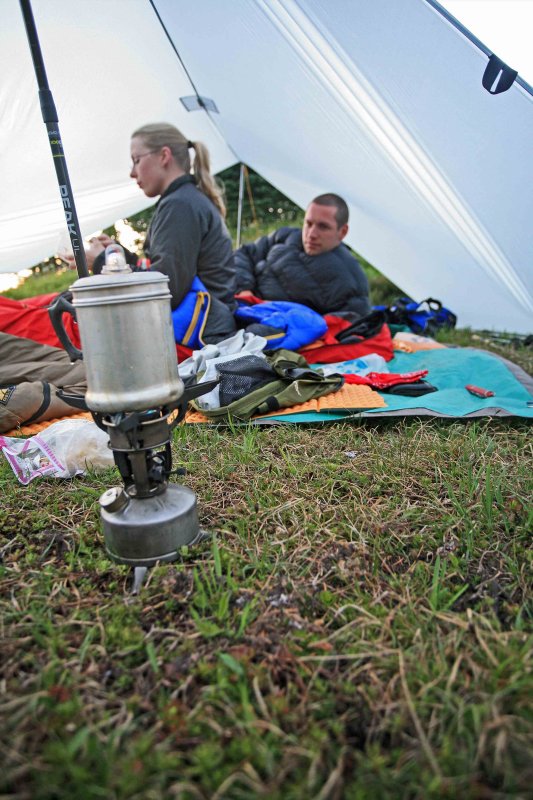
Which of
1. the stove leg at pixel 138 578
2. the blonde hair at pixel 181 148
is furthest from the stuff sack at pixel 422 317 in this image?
the stove leg at pixel 138 578

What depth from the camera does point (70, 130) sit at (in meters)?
3.54

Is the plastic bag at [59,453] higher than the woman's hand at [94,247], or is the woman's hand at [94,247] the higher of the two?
the woman's hand at [94,247]

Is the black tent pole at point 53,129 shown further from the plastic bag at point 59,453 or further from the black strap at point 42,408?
the black strap at point 42,408

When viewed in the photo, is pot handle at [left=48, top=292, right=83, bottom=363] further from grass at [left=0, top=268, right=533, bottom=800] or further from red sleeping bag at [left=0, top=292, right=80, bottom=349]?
red sleeping bag at [left=0, top=292, right=80, bottom=349]

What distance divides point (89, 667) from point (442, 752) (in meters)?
0.62

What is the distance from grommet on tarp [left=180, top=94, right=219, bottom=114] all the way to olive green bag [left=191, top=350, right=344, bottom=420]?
2632 millimetres

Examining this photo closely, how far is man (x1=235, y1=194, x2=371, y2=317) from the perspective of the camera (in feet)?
12.0

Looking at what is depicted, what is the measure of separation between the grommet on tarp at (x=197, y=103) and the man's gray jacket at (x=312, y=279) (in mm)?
1214

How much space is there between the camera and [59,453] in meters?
1.83

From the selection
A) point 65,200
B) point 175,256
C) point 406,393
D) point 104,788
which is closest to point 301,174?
point 175,256

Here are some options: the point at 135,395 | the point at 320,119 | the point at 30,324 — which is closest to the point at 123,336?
the point at 135,395

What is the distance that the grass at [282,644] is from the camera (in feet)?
2.70

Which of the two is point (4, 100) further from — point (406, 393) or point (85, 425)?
point (406, 393)

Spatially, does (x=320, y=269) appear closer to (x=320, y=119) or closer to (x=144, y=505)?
(x=320, y=119)
